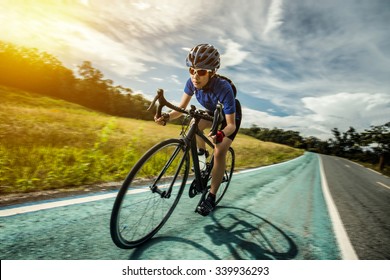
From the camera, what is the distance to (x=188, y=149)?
2.91m

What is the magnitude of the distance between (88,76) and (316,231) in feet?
253

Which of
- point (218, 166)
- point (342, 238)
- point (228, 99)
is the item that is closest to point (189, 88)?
point (228, 99)

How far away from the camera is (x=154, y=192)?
2760 millimetres

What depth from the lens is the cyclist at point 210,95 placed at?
302cm

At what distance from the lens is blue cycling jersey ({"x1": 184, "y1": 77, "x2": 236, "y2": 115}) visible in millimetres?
3143

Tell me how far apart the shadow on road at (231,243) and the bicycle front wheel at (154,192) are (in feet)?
0.59

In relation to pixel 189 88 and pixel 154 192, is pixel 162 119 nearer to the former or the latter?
pixel 189 88

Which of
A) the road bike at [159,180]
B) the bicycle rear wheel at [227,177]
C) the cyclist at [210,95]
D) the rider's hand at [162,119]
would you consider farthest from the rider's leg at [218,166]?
the rider's hand at [162,119]

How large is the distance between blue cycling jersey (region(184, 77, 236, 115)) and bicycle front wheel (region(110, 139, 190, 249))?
84 centimetres

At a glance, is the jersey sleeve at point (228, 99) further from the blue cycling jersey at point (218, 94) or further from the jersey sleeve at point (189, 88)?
the jersey sleeve at point (189, 88)

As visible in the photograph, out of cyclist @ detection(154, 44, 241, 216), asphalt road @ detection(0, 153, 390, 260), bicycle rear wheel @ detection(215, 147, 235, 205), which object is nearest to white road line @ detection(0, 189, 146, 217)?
asphalt road @ detection(0, 153, 390, 260)

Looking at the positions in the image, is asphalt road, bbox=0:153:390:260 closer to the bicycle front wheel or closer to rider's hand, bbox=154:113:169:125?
the bicycle front wheel

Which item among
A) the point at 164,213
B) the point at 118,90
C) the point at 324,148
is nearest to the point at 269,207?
the point at 164,213

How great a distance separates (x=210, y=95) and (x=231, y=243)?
188 centimetres
